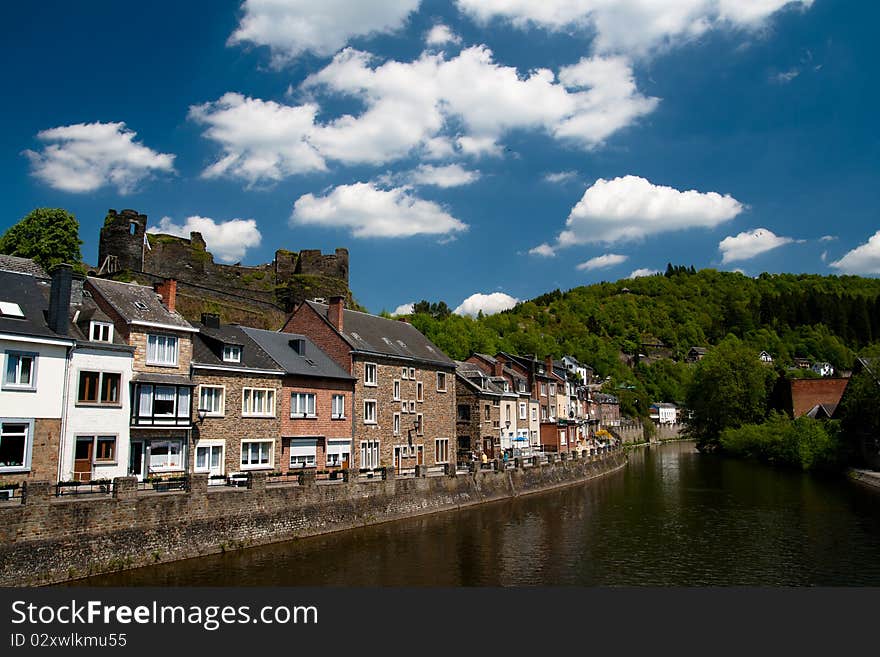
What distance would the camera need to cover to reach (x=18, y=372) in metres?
24.1

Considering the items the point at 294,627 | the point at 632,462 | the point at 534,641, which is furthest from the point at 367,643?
the point at 632,462

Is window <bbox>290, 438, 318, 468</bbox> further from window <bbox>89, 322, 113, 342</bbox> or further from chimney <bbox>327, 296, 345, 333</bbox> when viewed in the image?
window <bbox>89, 322, 113, 342</bbox>

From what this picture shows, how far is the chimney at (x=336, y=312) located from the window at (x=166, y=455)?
14090 mm

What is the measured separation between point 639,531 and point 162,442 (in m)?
22.6

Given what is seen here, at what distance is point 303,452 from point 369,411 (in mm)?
6194

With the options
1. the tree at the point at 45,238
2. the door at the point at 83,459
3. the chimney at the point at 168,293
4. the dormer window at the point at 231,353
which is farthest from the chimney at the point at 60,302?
the tree at the point at 45,238

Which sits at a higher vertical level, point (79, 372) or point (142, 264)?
point (142, 264)

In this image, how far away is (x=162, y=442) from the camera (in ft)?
96.2

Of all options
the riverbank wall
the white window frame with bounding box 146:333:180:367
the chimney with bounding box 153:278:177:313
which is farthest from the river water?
the chimney with bounding box 153:278:177:313

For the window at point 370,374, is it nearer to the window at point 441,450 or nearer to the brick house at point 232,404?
the brick house at point 232,404

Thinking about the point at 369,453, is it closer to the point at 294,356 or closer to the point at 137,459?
the point at 294,356

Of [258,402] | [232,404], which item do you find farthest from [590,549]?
[232,404]

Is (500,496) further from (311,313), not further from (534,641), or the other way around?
(534,641)

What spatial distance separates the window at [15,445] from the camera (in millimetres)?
23453
